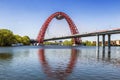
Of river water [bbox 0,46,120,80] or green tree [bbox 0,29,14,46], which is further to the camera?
green tree [bbox 0,29,14,46]

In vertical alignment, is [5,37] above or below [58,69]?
above

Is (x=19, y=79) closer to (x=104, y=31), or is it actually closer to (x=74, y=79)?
(x=74, y=79)

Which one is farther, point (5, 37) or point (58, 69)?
point (5, 37)

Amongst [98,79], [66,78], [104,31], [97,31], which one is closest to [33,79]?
[66,78]

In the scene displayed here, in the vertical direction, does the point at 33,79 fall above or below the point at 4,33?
below

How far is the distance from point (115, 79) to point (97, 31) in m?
81.9

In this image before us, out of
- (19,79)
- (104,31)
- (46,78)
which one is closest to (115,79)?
(46,78)

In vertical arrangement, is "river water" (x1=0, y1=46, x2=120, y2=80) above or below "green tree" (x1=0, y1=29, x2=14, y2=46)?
below

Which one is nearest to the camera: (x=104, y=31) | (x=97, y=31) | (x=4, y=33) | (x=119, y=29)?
(x=119, y=29)

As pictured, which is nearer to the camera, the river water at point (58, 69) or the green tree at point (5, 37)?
the river water at point (58, 69)

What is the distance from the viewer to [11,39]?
16600cm

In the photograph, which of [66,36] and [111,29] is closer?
[111,29]

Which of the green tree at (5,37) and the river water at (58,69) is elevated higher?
the green tree at (5,37)

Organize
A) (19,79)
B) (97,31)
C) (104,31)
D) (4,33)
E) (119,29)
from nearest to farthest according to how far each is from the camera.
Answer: (19,79) → (119,29) → (104,31) → (97,31) → (4,33)
